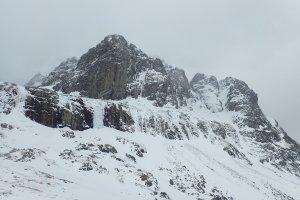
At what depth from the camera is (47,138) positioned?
7875 cm

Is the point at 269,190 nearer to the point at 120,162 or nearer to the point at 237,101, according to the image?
the point at 120,162

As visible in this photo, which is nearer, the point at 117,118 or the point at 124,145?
the point at 124,145

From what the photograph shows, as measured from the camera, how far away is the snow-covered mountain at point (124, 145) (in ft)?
213

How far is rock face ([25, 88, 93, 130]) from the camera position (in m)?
85.4

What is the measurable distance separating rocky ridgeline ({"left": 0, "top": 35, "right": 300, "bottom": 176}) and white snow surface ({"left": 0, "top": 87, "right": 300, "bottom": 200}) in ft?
7.40

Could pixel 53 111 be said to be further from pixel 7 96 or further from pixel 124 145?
pixel 124 145

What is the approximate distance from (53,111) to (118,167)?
20509mm

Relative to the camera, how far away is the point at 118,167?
76.9 metres

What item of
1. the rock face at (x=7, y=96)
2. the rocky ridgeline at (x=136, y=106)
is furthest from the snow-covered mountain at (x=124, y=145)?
the rocky ridgeline at (x=136, y=106)

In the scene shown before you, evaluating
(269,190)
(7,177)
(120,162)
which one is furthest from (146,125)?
(7,177)

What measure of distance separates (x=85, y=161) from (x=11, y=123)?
16.4 metres

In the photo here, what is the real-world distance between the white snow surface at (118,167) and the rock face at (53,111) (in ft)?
6.23

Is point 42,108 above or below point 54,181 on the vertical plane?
above

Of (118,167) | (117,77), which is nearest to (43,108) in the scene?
(118,167)
